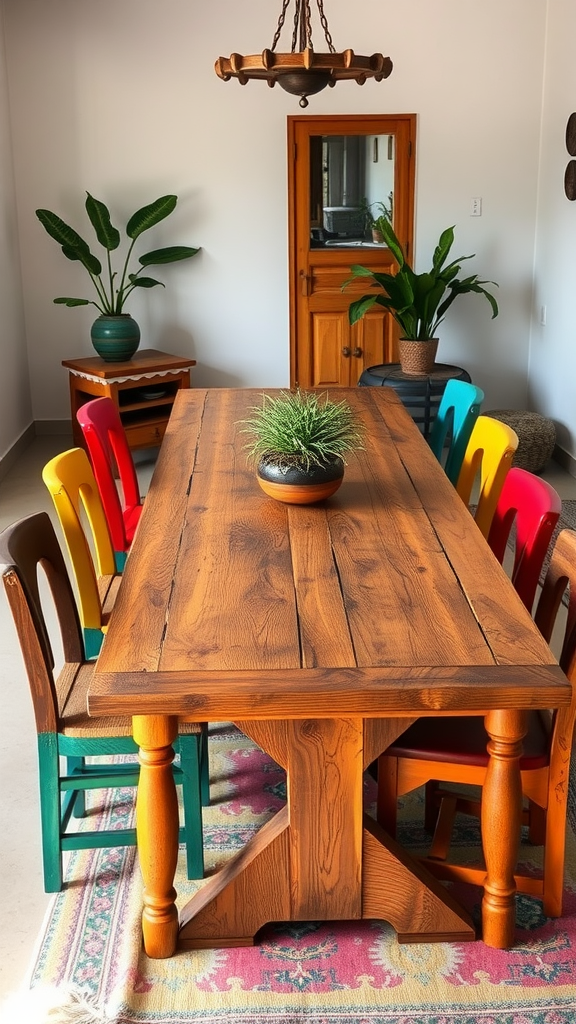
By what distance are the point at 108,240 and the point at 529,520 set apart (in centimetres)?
395

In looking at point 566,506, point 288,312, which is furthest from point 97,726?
point 288,312

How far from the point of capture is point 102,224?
5.70 meters

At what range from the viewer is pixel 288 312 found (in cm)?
627

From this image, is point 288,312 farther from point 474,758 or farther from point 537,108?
point 474,758

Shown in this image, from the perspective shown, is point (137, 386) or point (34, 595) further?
point (137, 386)

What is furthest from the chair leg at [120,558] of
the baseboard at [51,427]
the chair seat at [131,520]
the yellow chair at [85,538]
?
the baseboard at [51,427]

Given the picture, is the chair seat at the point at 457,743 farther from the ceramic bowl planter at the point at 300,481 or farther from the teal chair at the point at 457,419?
the teal chair at the point at 457,419

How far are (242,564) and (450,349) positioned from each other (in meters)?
4.36

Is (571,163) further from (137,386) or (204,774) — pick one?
(204,774)

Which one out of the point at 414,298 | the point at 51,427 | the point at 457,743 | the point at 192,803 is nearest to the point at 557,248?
the point at 414,298

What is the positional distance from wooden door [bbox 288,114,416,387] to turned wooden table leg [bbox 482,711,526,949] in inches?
178

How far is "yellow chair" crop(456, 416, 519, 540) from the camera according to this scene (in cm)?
291

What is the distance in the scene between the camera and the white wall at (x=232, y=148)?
5.81 m

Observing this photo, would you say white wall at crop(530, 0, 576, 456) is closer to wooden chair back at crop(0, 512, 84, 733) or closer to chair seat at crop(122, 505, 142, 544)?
chair seat at crop(122, 505, 142, 544)
